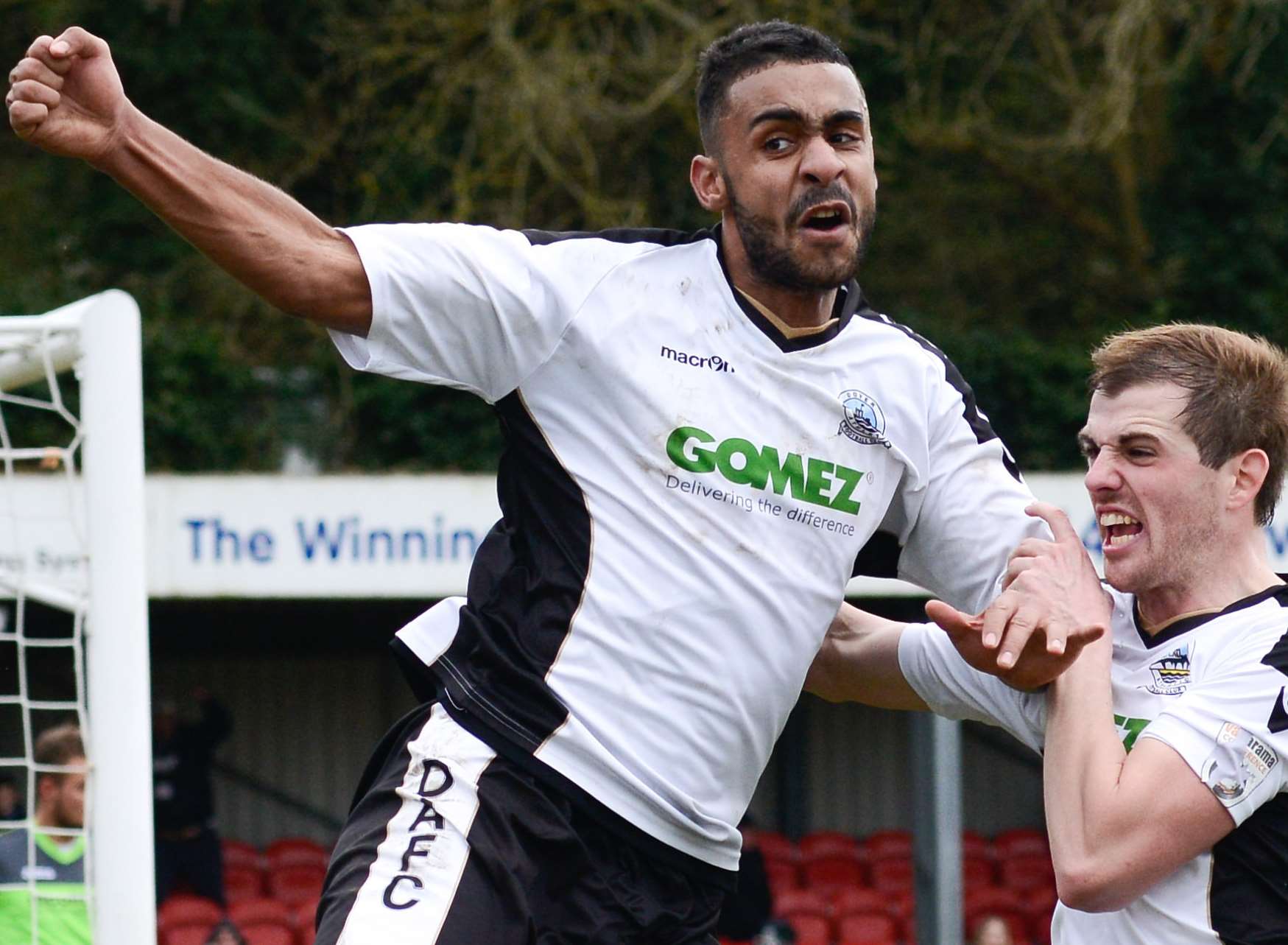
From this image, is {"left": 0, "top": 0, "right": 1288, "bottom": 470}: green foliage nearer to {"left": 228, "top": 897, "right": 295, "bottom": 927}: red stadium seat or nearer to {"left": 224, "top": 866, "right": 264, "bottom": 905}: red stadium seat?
{"left": 224, "top": 866, "right": 264, "bottom": 905}: red stadium seat

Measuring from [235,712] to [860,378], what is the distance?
37.5 feet

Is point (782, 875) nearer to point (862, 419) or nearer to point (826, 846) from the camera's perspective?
point (826, 846)

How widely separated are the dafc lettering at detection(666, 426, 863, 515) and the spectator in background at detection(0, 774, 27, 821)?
6.62 meters

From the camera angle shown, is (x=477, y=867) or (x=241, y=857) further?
(x=241, y=857)

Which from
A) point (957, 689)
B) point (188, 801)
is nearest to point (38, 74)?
point (957, 689)

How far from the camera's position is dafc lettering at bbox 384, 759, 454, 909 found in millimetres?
2746

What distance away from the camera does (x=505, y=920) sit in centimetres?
280

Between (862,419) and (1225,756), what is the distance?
0.84 metres

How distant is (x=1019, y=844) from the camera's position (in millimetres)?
12500

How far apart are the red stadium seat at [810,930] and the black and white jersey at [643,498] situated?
23.8ft

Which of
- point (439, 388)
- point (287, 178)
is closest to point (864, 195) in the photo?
point (439, 388)

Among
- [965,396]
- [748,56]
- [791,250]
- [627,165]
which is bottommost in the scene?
[965,396]

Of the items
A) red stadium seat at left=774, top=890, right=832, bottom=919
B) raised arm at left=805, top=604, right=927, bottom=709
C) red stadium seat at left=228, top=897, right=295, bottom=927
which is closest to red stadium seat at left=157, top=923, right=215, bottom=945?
red stadium seat at left=228, top=897, right=295, bottom=927

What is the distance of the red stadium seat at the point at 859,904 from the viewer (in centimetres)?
1048
